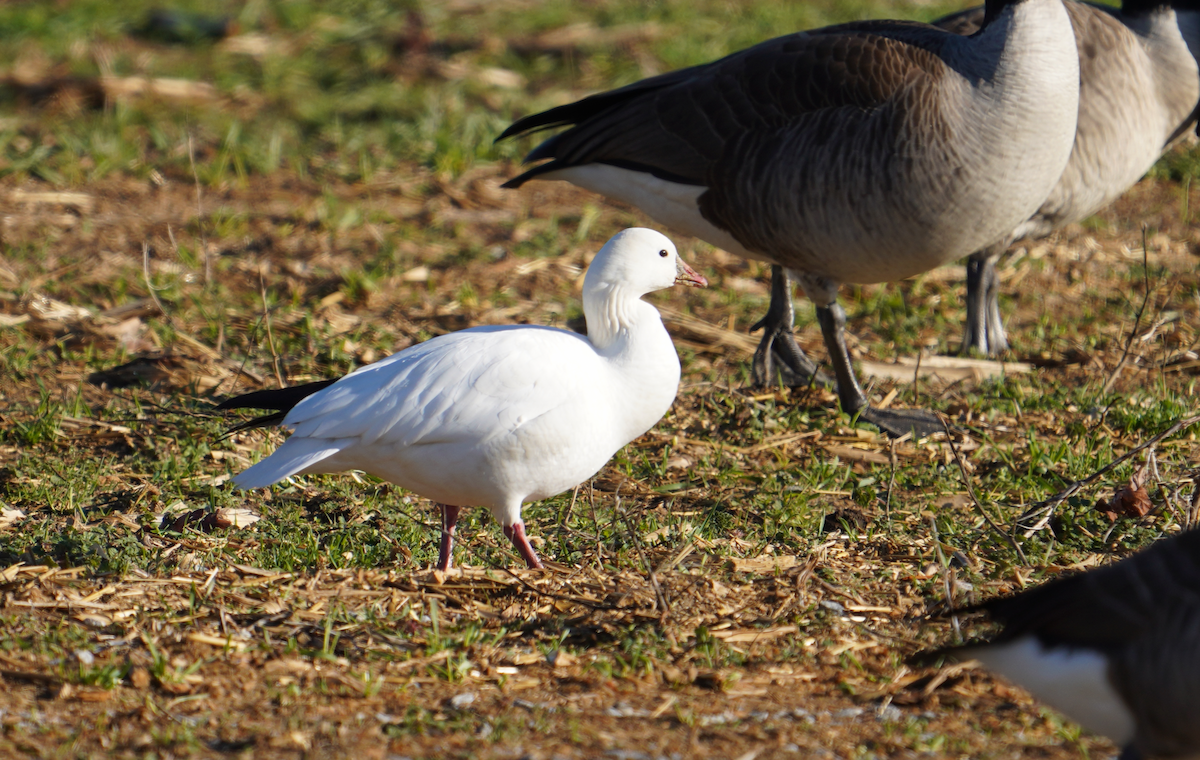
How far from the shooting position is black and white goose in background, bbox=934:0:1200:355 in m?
6.15

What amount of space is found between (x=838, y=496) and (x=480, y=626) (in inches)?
71.2

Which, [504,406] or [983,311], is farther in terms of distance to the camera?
[983,311]

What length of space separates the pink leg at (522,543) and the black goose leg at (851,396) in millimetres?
2180

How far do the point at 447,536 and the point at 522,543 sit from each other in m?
0.28

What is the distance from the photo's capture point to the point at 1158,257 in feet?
25.2

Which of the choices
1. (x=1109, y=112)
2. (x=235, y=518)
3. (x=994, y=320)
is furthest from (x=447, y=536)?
(x=1109, y=112)

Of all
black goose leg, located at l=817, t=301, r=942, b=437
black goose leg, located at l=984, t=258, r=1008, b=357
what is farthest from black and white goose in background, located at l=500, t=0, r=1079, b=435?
black goose leg, located at l=984, t=258, r=1008, b=357

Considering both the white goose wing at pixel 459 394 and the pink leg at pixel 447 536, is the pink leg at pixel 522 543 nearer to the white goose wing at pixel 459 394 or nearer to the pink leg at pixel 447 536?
the pink leg at pixel 447 536

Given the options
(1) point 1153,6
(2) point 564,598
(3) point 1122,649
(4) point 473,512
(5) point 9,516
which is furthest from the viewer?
(1) point 1153,6

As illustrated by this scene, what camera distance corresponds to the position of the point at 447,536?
13.2ft

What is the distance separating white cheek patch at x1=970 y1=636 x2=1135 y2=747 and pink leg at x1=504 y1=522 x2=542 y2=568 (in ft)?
5.13

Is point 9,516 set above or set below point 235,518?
below

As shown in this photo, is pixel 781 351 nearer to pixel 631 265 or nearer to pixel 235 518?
pixel 631 265

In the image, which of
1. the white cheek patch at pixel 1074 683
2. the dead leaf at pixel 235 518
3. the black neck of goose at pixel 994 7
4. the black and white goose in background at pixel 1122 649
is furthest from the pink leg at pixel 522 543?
the black neck of goose at pixel 994 7
